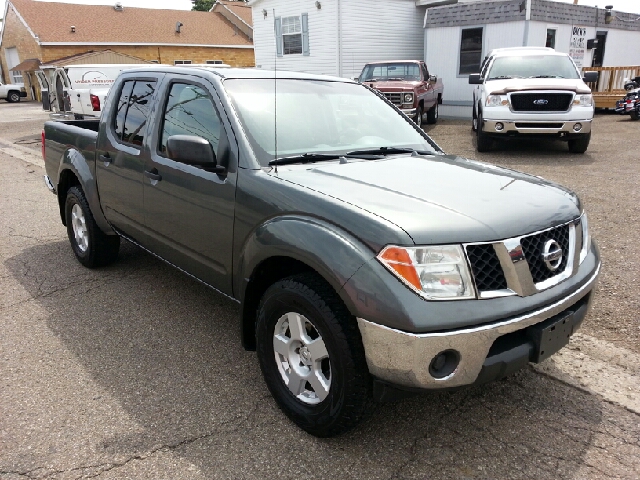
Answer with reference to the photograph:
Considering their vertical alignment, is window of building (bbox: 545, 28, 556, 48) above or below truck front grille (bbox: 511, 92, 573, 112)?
above

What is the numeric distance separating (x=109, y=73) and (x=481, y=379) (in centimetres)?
1670

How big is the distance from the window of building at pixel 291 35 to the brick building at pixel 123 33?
19.3m

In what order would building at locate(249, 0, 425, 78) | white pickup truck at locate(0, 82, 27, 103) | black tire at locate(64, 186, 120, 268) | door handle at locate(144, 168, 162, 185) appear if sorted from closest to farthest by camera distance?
door handle at locate(144, 168, 162, 185) → black tire at locate(64, 186, 120, 268) → building at locate(249, 0, 425, 78) → white pickup truck at locate(0, 82, 27, 103)

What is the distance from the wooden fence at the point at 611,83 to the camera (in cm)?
1798

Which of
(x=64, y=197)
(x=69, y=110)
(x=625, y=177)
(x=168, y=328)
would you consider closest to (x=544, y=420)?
(x=168, y=328)

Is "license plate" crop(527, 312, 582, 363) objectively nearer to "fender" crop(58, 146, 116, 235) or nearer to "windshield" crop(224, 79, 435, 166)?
"windshield" crop(224, 79, 435, 166)

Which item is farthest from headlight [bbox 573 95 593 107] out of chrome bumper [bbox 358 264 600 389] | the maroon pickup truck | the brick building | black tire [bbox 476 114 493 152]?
the brick building

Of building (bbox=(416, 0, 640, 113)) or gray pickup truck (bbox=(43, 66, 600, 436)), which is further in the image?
building (bbox=(416, 0, 640, 113))

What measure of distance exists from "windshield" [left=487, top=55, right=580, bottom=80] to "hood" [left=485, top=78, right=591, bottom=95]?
0.47 metres

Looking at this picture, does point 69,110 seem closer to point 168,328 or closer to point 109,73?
point 109,73

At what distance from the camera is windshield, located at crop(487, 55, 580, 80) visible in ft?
36.1

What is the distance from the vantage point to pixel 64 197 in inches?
213

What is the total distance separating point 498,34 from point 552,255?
16881 millimetres

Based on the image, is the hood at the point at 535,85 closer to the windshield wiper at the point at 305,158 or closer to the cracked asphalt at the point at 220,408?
the cracked asphalt at the point at 220,408
